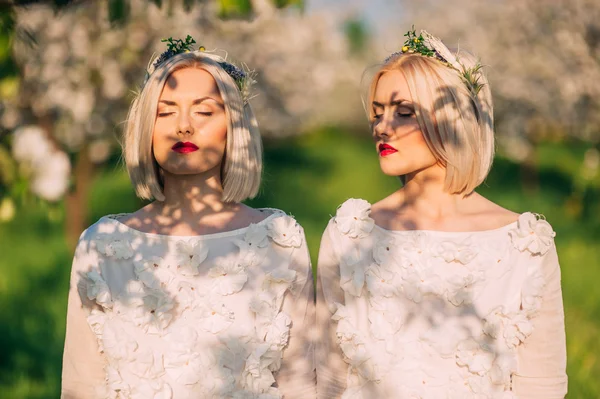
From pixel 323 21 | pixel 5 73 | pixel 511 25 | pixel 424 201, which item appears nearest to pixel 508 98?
pixel 511 25

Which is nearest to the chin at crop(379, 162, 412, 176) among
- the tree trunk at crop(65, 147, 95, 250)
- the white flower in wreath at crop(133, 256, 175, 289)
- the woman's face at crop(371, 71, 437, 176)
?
the woman's face at crop(371, 71, 437, 176)

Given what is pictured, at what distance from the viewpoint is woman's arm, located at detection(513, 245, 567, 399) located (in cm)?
322

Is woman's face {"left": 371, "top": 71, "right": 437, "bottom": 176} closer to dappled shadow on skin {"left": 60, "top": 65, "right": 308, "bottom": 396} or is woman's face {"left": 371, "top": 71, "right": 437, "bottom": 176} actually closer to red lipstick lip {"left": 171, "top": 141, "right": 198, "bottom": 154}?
dappled shadow on skin {"left": 60, "top": 65, "right": 308, "bottom": 396}

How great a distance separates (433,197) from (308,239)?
8.10 metres

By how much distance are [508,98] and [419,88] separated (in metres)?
14.9

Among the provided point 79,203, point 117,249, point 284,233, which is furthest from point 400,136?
point 79,203

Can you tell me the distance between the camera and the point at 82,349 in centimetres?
329

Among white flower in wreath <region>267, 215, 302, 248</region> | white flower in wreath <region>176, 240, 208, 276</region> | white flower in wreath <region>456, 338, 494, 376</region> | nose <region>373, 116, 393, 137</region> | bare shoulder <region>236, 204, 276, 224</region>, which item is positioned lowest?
white flower in wreath <region>456, 338, 494, 376</region>

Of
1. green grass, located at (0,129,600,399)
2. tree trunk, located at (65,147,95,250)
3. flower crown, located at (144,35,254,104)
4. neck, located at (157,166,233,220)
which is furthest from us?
tree trunk, located at (65,147,95,250)

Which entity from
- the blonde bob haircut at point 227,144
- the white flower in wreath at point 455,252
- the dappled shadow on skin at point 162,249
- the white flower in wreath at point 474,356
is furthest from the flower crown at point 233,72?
the white flower in wreath at point 474,356

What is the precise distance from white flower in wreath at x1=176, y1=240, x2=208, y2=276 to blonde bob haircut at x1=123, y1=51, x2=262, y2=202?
0.86 feet

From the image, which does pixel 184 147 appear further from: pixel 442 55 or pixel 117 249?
pixel 442 55

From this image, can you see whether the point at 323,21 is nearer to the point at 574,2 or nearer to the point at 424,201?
the point at 574,2

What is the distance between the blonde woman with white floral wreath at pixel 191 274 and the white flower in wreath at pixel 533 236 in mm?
937
